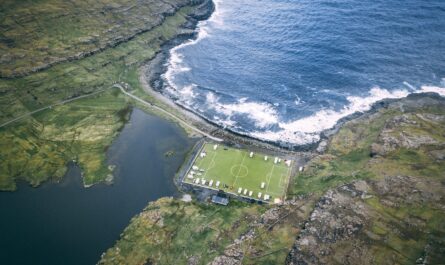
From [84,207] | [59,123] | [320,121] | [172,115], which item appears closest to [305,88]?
[320,121]

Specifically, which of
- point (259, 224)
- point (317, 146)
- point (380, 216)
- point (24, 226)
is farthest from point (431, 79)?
point (24, 226)

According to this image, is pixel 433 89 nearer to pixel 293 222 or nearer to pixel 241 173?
pixel 241 173

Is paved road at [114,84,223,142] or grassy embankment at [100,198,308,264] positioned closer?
grassy embankment at [100,198,308,264]

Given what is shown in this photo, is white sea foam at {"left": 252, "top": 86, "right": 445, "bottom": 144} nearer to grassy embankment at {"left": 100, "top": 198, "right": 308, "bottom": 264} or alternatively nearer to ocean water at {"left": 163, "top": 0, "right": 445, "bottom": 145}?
ocean water at {"left": 163, "top": 0, "right": 445, "bottom": 145}

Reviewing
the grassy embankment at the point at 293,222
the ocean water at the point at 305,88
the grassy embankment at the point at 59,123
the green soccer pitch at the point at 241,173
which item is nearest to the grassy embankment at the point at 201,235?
the grassy embankment at the point at 293,222

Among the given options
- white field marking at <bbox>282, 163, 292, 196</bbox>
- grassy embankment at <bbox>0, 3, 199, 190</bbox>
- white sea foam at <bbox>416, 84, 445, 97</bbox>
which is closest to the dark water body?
grassy embankment at <bbox>0, 3, 199, 190</bbox>

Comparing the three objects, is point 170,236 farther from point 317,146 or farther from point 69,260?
point 317,146
